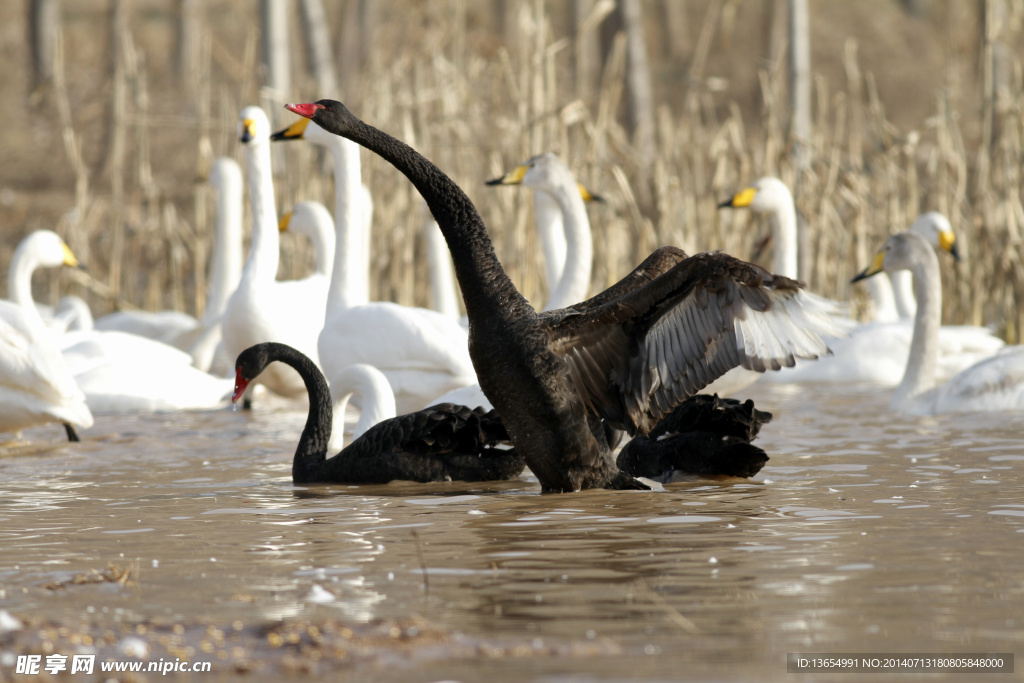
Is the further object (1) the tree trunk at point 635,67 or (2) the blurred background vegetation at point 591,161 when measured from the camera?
(1) the tree trunk at point 635,67

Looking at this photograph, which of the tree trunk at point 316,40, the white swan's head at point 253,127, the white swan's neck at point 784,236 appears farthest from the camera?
the tree trunk at point 316,40

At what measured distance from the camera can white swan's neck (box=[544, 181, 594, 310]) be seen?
822 cm

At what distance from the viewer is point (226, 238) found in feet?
39.9

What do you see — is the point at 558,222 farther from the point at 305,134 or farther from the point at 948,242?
the point at 948,242

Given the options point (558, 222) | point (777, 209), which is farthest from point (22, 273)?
point (777, 209)

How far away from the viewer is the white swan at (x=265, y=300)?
9.49 m

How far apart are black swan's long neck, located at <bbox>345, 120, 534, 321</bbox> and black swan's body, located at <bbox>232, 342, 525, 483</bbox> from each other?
0.85m

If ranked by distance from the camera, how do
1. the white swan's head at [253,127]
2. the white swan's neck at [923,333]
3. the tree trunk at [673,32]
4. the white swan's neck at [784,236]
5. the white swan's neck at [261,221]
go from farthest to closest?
the tree trunk at [673,32]
the white swan's neck at [784,236]
the white swan's head at [253,127]
the white swan's neck at [261,221]
the white swan's neck at [923,333]

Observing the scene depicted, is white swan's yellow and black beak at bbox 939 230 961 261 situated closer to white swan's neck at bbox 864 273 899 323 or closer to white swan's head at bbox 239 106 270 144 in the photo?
white swan's neck at bbox 864 273 899 323

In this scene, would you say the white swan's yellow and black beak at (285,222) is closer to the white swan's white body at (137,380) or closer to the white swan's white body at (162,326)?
the white swan's white body at (162,326)

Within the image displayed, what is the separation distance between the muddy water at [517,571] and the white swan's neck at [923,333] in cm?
250

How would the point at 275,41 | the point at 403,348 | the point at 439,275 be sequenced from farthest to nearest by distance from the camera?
the point at 275,41
the point at 439,275
the point at 403,348

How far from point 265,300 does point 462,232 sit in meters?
4.62

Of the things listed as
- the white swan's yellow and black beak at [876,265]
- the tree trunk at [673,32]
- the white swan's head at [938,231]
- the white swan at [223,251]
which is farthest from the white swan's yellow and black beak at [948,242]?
the tree trunk at [673,32]
